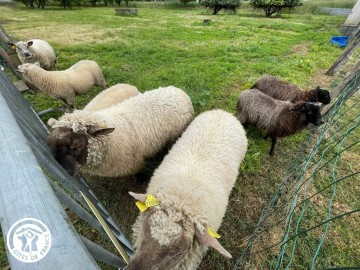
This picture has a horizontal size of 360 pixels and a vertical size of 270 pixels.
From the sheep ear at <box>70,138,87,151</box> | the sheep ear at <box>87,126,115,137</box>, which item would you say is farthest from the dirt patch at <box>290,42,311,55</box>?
the sheep ear at <box>70,138,87,151</box>

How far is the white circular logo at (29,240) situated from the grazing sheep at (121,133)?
2.09m

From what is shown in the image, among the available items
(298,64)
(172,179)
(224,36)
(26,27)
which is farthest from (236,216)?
(26,27)

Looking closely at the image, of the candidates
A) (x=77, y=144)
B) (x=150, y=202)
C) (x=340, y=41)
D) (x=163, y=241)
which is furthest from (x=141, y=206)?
(x=340, y=41)

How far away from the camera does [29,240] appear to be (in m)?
0.47

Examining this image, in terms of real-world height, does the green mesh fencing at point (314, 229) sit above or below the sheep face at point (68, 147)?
below

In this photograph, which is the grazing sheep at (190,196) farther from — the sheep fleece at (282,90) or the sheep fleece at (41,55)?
the sheep fleece at (41,55)

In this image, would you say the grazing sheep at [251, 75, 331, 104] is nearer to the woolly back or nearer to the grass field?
the grass field

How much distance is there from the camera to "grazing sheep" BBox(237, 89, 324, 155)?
3664 millimetres

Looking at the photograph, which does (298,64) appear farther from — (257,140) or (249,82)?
(257,140)

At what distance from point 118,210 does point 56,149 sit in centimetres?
130

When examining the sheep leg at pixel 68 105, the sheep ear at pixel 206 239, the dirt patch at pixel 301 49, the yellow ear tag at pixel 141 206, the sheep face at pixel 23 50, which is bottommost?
the sheep leg at pixel 68 105

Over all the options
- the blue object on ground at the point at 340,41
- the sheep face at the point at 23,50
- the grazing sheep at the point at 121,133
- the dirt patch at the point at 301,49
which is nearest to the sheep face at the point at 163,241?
the grazing sheep at the point at 121,133

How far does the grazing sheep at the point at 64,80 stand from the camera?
4.51 metres

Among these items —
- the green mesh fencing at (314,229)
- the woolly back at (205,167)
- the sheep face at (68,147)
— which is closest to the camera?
the woolly back at (205,167)
